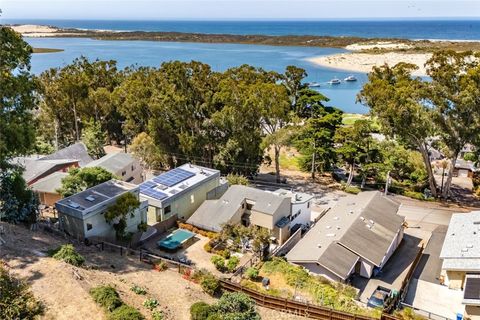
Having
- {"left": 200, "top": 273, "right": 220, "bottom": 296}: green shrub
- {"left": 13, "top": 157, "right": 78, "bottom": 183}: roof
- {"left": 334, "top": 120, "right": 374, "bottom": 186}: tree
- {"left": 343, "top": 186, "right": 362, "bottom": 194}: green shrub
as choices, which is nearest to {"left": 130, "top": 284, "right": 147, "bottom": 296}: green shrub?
{"left": 200, "top": 273, "right": 220, "bottom": 296}: green shrub

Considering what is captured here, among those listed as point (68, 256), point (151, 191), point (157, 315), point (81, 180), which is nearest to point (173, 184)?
point (151, 191)

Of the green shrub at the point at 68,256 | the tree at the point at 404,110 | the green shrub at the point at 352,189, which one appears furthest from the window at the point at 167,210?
the tree at the point at 404,110

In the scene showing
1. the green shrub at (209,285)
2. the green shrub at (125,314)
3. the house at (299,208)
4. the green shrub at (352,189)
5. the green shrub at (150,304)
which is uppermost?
the green shrub at (125,314)

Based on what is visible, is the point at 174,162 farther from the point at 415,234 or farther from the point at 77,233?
the point at 415,234

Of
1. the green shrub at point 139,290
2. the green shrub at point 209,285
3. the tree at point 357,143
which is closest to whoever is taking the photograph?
the green shrub at point 139,290

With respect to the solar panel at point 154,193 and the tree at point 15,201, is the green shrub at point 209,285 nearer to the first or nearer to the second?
the solar panel at point 154,193

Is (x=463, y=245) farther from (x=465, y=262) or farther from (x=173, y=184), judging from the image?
(x=173, y=184)

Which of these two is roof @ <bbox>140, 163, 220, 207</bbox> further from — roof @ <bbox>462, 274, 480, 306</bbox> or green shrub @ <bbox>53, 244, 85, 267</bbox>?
roof @ <bbox>462, 274, 480, 306</bbox>
